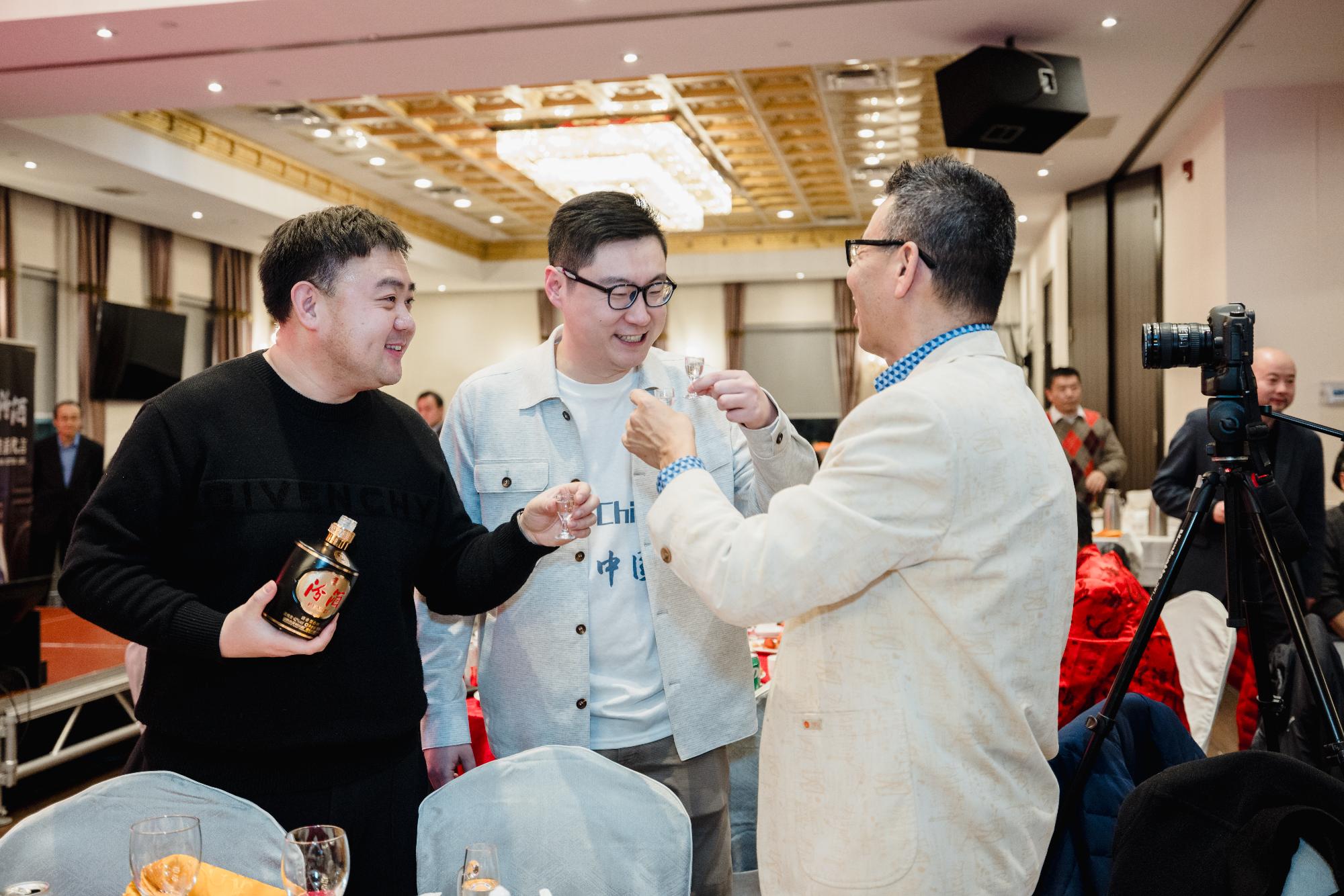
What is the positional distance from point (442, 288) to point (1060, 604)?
48.0 feet

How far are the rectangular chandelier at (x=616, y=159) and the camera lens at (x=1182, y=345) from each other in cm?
578

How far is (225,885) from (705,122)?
27.5ft

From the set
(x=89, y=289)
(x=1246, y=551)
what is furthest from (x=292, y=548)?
(x=89, y=289)

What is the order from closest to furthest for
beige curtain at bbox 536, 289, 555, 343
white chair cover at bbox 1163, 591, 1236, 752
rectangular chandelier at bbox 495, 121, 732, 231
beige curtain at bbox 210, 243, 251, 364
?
white chair cover at bbox 1163, 591, 1236, 752, rectangular chandelier at bbox 495, 121, 732, 231, beige curtain at bbox 210, 243, 251, 364, beige curtain at bbox 536, 289, 555, 343

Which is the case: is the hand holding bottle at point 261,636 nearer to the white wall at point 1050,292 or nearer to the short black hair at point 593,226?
the short black hair at point 593,226

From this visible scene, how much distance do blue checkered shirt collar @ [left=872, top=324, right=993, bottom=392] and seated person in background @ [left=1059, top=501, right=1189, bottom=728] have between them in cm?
124

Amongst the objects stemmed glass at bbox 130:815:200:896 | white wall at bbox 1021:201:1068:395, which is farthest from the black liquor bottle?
white wall at bbox 1021:201:1068:395

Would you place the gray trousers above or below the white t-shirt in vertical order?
below

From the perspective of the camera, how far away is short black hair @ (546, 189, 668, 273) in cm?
204

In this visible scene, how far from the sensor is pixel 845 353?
15102 mm

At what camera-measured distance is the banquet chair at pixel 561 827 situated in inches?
67.0

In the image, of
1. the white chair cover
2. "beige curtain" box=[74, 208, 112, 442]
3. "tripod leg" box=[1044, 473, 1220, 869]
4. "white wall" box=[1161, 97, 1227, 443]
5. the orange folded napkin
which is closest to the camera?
the orange folded napkin

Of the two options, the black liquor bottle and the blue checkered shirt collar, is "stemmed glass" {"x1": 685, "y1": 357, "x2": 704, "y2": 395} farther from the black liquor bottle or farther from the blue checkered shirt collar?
the black liquor bottle

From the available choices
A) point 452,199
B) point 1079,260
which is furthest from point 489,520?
point 452,199
